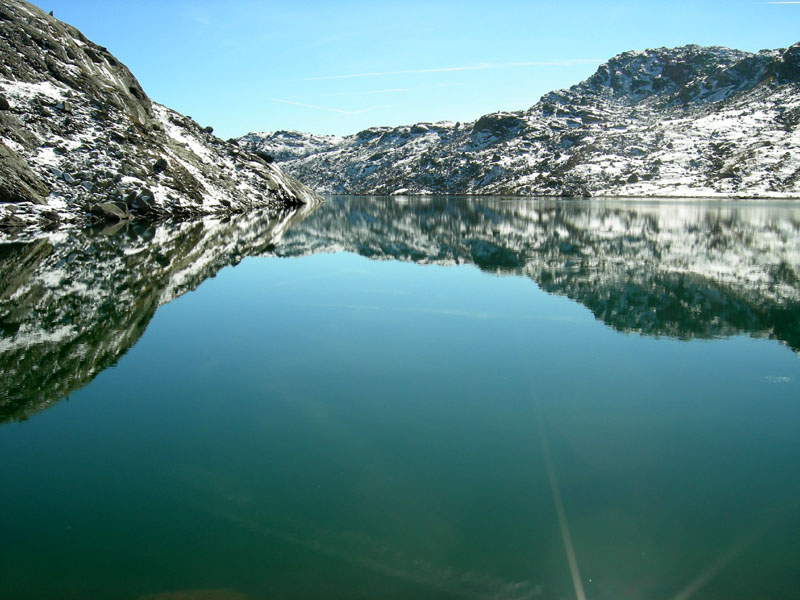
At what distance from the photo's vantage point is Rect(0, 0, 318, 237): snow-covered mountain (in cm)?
6669

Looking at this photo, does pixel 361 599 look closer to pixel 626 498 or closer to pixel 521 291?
pixel 626 498

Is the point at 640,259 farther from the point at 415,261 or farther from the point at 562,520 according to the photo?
the point at 562,520

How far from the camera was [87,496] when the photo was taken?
10.6 metres

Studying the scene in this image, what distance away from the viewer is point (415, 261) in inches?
1806

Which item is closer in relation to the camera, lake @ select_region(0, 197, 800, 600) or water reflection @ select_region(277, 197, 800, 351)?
lake @ select_region(0, 197, 800, 600)

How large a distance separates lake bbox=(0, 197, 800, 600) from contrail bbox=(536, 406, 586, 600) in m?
0.06

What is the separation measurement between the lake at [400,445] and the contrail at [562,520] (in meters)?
0.06

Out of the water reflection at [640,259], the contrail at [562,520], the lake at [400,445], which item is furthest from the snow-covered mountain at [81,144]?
the contrail at [562,520]

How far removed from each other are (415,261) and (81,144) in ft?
189

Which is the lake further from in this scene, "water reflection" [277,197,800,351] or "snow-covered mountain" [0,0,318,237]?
"snow-covered mountain" [0,0,318,237]

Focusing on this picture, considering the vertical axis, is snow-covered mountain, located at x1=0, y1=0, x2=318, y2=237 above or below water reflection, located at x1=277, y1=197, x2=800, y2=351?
above

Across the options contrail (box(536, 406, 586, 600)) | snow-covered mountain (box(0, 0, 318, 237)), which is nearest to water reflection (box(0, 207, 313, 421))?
snow-covered mountain (box(0, 0, 318, 237))

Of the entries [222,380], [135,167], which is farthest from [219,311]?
[135,167]

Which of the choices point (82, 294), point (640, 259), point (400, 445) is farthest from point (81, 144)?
point (400, 445)
